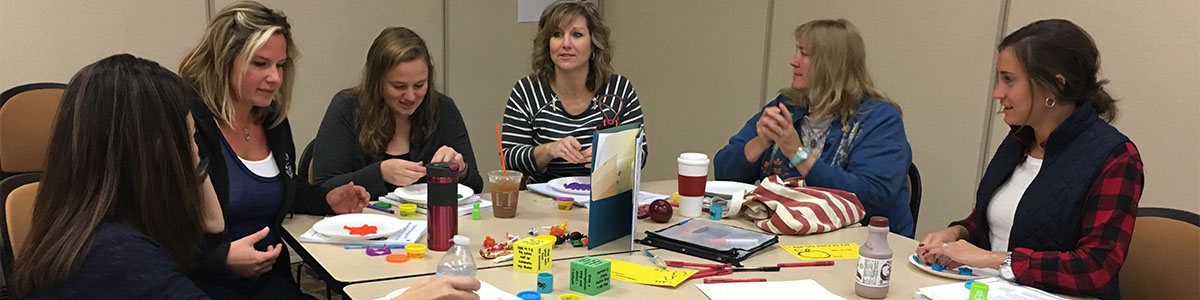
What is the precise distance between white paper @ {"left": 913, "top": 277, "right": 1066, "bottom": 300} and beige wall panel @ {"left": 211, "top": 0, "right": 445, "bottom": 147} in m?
3.01

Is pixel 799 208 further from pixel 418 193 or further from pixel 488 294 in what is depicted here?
pixel 418 193

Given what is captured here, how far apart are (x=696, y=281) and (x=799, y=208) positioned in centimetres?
50

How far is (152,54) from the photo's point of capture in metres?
3.36

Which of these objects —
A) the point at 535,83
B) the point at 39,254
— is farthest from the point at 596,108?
the point at 39,254

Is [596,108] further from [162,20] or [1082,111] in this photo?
[162,20]

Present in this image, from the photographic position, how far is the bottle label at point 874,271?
1470 mm

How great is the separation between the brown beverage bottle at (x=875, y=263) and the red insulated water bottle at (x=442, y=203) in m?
0.81

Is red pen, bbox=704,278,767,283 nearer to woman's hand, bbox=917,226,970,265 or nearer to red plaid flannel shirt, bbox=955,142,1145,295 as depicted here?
woman's hand, bbox=917,226,970,265

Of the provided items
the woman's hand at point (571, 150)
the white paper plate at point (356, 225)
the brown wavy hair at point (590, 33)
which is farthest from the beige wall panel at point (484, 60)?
the white paper plate at point (356, 225)

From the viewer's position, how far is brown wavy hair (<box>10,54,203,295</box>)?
1.19 meters

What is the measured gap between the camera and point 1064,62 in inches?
63.2

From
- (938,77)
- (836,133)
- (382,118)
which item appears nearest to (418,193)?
(382,118)

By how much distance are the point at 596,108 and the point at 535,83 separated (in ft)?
0.77

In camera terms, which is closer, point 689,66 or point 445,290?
point 445,290
